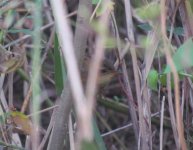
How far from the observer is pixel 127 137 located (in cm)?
143

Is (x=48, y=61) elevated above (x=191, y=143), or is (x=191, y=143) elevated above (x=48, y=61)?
(x=48, y=61)

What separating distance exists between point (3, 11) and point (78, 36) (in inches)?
6.6

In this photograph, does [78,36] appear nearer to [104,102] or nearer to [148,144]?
[148,144]

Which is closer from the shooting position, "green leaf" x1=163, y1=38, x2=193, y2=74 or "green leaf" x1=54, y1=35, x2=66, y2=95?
"green leaf" x1=163, y1=38, x2=193, y2=74

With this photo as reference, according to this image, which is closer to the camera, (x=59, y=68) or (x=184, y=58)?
(x=184, y=58)

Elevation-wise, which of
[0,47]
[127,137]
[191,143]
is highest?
[0,47]

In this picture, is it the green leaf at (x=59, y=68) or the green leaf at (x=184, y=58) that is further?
the green leaf at (x=59, y=68)

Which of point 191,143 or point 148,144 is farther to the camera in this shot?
point 191,143

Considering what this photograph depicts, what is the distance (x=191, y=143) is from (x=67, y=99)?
0.33 metres

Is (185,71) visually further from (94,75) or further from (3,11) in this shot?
(94,75)

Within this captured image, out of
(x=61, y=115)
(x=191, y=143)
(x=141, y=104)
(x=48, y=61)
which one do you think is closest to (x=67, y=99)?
(x=61, y=115)

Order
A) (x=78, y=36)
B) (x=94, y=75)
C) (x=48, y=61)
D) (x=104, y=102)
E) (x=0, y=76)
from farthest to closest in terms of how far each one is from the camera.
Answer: (x=48, y=61) < (x=104, y=102) < (x=0, y=76) < (x=78, y=36) < (x=94, y=75)

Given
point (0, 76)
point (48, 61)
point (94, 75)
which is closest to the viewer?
point (94, 75)

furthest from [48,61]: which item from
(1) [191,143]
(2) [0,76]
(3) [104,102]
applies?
(1) [191,143]
